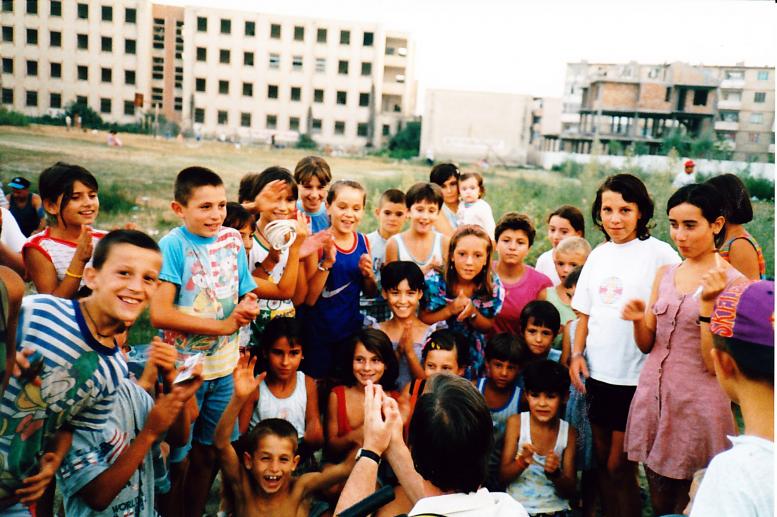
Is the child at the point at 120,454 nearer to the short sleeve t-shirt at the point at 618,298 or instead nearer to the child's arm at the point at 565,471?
the child's arm at the point at 565,471

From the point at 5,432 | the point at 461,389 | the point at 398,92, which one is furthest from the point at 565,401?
the point at 398,92

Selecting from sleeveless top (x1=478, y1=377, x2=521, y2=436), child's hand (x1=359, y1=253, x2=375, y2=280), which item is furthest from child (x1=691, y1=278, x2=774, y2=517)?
child's hand (x1=359, y1=253, x2=375, y2=280)

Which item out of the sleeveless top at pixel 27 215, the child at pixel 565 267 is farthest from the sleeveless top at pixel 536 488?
the sleeveless top at pixel 27 215

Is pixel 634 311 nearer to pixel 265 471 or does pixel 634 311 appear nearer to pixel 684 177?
pixel 265 471

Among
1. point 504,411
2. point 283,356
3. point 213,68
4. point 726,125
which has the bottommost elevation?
point 504,411

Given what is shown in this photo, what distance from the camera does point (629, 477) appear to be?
2.79 metres

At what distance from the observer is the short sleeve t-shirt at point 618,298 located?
8.78 feet

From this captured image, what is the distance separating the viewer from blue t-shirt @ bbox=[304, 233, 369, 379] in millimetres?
3186

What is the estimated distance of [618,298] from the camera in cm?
270

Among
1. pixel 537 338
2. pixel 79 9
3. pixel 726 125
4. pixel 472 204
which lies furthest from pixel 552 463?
pixel 726 125

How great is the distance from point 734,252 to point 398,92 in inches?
244

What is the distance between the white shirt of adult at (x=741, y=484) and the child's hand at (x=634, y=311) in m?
1.17

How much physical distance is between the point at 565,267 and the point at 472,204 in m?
1.34

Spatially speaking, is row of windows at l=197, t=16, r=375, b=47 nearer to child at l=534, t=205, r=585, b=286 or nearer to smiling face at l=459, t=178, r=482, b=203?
smiling face at l=459, t=178, r=482, b=203
